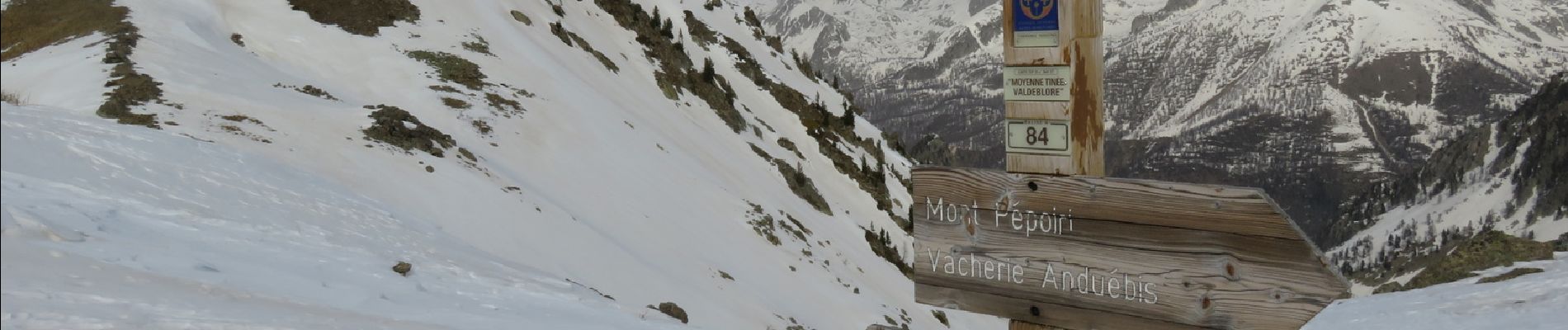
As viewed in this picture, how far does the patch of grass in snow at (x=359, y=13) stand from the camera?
18.8m

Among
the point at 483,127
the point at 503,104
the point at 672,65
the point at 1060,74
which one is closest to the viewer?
the point at 1060,74

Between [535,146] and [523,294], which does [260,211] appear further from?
[535,146]

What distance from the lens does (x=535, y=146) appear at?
16266 mm

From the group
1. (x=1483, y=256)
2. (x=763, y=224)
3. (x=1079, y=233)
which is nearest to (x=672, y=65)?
(x=763, y=224)

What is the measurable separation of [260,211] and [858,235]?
1797 cm

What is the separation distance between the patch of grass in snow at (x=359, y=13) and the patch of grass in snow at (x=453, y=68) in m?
1.18

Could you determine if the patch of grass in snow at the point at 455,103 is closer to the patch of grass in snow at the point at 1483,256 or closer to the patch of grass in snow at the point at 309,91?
the patch of grass in snow at the point at 309,91

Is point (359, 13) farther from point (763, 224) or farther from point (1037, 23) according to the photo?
point (1037, 23)

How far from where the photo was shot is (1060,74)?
13.7 feet

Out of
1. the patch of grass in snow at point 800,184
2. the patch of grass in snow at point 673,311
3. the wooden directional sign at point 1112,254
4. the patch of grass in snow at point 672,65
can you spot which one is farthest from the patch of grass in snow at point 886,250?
the wooden directional sign at point 1112,254

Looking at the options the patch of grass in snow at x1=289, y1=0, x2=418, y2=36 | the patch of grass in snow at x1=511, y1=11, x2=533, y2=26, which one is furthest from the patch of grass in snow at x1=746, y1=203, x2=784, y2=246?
the patch of grass in snow at x1=511, y1=11, x2=533, y2=26

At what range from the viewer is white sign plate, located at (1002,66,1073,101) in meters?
4.16

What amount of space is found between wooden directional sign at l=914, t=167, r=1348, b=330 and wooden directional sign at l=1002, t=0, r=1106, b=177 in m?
0.11

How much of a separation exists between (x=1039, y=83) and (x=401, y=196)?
820cm
